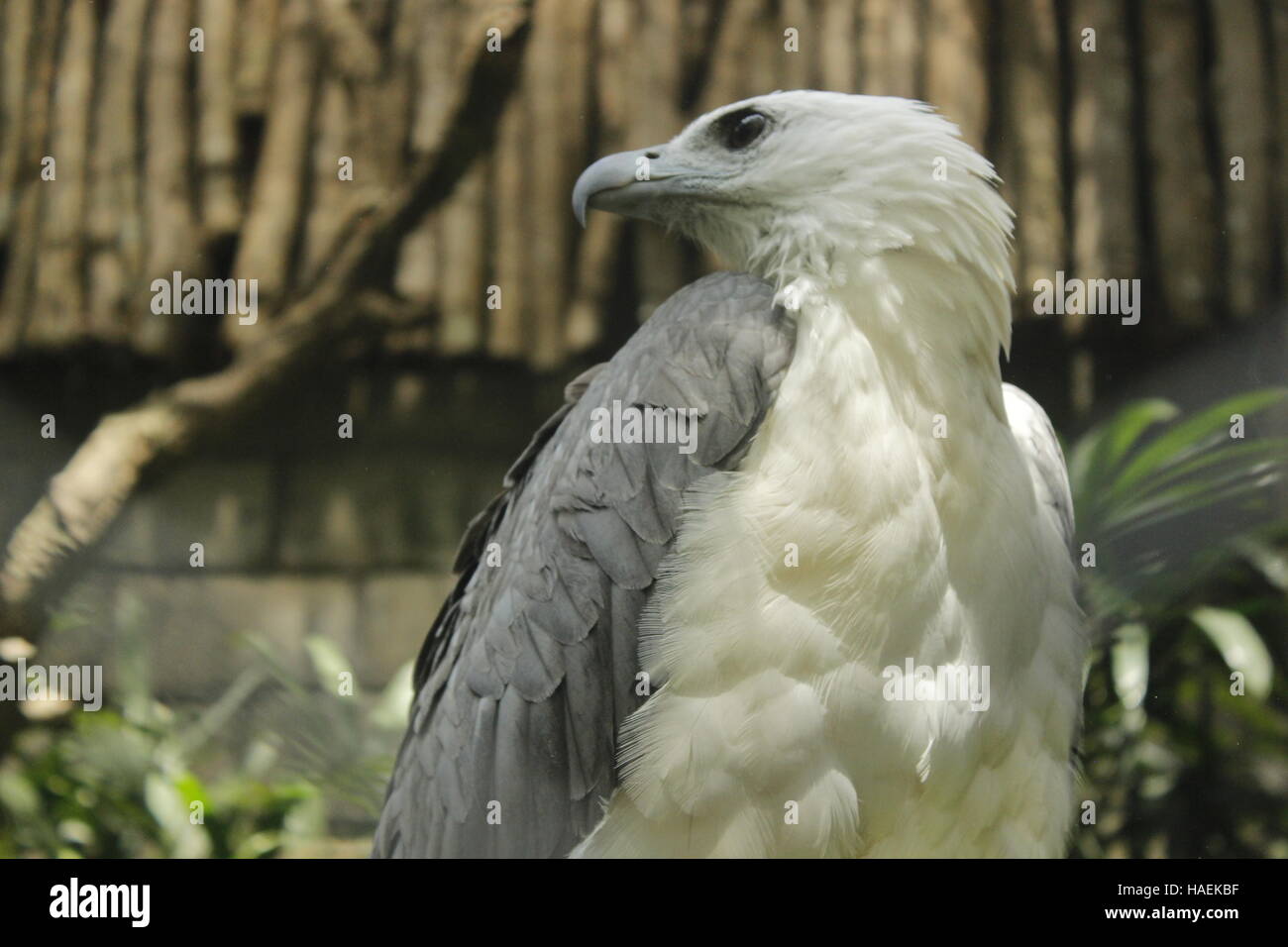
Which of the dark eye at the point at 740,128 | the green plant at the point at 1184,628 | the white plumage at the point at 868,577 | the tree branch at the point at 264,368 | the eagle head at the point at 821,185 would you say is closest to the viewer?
the white plumage at the point at 868,577

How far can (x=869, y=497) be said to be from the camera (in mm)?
1787

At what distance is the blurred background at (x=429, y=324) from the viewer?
3.10m

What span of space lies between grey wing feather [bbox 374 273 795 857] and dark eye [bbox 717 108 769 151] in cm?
36

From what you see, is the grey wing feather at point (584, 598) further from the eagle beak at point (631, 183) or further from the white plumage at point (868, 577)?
the eagle beak at point (631, 183)

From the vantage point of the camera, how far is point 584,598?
1848 millimetres

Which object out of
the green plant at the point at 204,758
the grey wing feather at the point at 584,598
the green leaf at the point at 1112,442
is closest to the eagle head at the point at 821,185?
the grey wing feather at the point at 584,598

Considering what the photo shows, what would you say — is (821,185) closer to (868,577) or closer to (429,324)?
(868,577)

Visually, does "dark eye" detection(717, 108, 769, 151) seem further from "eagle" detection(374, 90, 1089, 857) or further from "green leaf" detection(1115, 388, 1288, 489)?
"green leaf" detection(1115, 388, 1288, 489)

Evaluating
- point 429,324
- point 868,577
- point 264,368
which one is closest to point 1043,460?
point 868,577

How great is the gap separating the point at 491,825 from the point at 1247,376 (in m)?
2.41

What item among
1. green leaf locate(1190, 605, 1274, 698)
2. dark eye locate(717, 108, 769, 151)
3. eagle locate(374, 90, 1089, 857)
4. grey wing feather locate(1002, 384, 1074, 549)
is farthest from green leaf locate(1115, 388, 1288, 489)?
dark eye locate(717, 108, 769, 151)

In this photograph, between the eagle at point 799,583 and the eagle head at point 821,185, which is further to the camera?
the eagle head at point 821,185

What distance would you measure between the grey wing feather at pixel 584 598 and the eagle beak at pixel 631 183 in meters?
0.34

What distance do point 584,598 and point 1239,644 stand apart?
2047 mm
